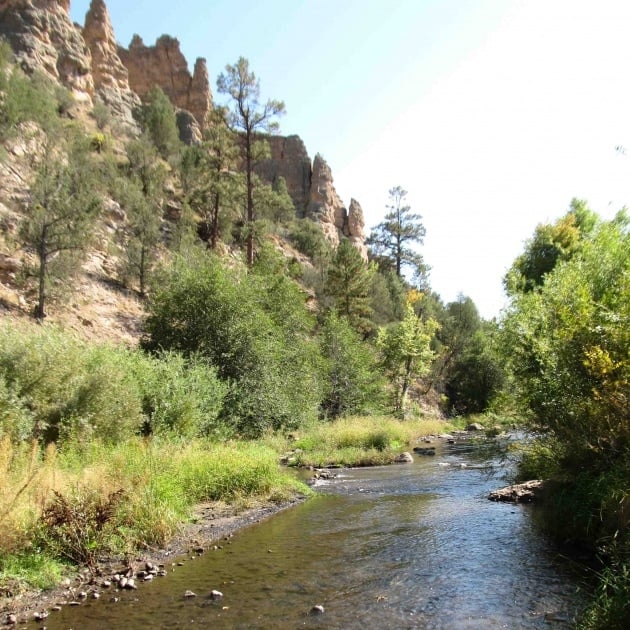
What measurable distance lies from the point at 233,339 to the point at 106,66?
202ft

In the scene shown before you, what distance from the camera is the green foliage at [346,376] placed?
36.9 m

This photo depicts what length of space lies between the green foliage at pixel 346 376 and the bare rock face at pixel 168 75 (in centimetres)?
6072

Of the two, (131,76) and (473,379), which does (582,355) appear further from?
(131,76)

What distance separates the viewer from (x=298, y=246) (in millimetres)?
67812

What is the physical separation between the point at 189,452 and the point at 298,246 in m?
54.7

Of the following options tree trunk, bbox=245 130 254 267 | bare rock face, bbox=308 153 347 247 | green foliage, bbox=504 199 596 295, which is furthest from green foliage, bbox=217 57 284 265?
bare rock face, bbox=308 153 347 247

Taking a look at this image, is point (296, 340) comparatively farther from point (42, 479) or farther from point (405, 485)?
point (42, 479)

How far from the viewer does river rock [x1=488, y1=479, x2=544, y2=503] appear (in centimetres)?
1385

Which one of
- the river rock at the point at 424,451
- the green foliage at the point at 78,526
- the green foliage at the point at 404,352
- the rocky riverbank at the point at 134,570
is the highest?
the green foliage at the point at 404,352

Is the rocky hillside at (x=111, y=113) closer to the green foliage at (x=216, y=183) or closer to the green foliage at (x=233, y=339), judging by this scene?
the green foliage at (x=233, y=339)

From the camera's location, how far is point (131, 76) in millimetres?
85812

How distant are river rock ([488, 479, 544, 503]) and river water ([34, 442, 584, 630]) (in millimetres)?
541

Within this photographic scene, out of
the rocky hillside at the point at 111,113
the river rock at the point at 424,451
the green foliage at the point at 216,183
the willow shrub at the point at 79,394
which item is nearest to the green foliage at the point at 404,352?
the river rock at the point at 424,451

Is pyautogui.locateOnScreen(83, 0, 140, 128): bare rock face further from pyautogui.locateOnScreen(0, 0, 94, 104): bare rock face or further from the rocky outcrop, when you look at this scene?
the rocky outcrop
